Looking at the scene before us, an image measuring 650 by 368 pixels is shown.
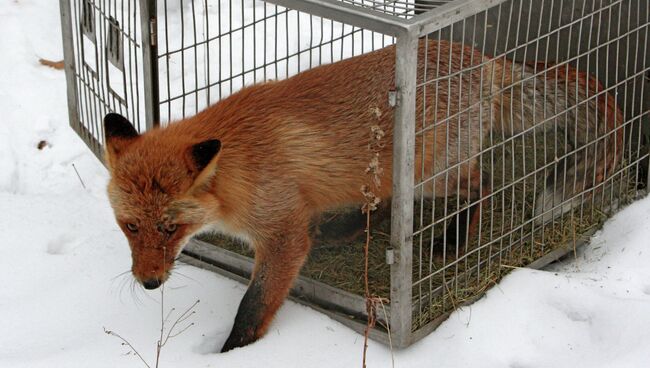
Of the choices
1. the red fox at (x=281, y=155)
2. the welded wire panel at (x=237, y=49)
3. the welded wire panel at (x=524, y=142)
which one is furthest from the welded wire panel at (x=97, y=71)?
the welded wire panel at (x=524, y=142)

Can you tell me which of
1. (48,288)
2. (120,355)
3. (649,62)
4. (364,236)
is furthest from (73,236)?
(649,62)

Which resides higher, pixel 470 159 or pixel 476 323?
pixel 470 159

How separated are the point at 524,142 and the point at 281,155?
1.19 m

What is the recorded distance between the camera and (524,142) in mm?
4730

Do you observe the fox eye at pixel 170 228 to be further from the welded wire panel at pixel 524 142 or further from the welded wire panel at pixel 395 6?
the welded wire panel at pixel 395 6

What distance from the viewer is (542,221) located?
4766 millimetres

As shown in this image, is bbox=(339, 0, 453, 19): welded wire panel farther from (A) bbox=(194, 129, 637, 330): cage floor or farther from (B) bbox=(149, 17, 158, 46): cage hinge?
(B) bbox=(149, 17, 158, 46): cage hinge

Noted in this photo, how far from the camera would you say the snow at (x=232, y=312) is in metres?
4.10

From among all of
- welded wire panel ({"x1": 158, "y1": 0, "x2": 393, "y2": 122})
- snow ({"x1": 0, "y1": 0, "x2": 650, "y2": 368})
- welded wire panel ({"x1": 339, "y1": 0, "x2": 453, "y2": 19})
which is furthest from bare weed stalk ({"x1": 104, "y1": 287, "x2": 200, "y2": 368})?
welded wire panel ({"x1": 158, "y1": 0, "x2": 393, "y2": 122})

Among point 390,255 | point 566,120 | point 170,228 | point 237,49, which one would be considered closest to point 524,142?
point 566,120

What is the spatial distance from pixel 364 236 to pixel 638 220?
4.30 ft

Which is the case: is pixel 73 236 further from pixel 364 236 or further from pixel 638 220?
pixel 638 220

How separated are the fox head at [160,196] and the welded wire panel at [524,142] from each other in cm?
88

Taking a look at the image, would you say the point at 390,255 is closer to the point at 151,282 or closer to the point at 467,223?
the point at 467,223
